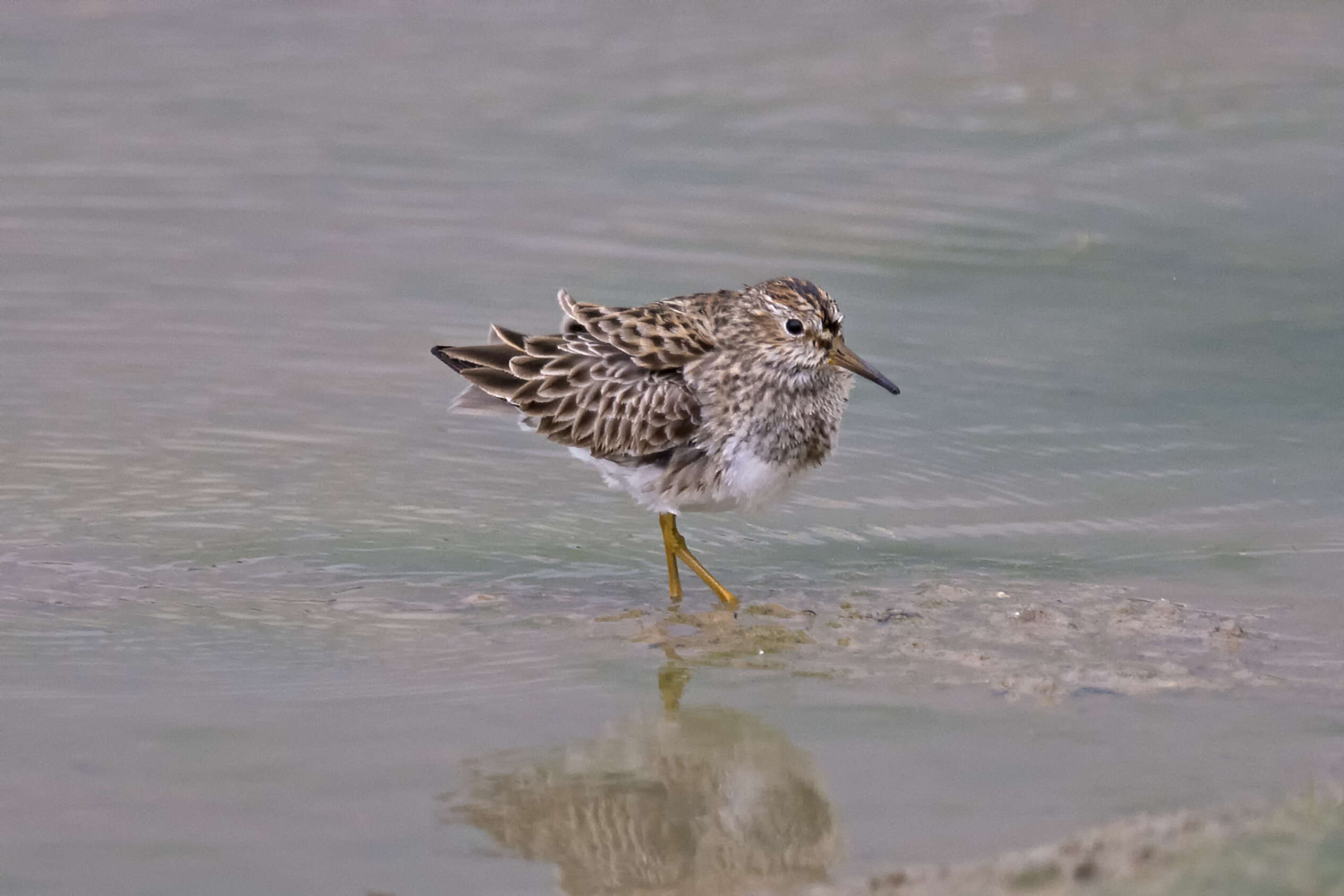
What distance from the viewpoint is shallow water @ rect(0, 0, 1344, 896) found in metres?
5.92

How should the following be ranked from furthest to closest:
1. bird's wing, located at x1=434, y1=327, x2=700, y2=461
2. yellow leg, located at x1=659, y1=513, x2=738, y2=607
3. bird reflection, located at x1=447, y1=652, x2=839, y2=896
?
bird's wing, located at x1=434, y1=327, x2=700, y2=461 → yellow leg, located at x1=659, y1=513, x2=738, y2=607 → bird reflection, located at x1=447, y1=652, x2=839, y2=896

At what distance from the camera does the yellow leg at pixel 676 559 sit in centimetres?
777

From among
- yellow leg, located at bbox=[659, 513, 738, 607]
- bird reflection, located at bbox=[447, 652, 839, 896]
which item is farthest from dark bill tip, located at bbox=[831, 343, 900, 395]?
bird reflection, located at bbox=[447, 652, 839, 896]

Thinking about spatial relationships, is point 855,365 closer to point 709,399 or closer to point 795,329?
point 795,329

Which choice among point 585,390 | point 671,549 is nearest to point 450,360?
point 585,390

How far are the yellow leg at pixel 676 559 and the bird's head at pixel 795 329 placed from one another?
0.85m

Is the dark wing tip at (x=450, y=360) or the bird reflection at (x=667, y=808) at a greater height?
the dark wing tip at (x=450, y=360)

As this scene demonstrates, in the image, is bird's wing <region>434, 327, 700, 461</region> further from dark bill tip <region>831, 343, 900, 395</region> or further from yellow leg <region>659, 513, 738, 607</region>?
dark bill tip <region>831, 343, 900, 395</region>

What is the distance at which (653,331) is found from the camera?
27.1ft

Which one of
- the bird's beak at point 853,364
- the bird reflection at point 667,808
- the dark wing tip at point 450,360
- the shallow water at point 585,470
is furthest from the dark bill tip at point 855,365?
the bird reflection at point 667,808

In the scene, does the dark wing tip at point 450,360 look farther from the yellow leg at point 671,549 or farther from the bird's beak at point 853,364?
the bird's beak at point 853,364

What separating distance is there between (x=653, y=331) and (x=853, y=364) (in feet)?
3.03

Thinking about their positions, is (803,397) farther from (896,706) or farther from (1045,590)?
(896,706)

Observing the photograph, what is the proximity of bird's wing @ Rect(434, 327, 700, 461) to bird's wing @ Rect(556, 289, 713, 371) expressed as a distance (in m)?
0.04
